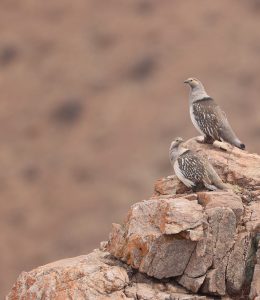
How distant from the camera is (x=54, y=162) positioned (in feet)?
253

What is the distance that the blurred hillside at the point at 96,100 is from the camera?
229 feet

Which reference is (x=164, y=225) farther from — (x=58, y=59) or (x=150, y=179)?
(x=58, y=59)

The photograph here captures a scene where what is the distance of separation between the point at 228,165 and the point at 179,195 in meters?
1.50

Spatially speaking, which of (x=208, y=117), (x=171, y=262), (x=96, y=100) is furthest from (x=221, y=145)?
(x=96, y=100)

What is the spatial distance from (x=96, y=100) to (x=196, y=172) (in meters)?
66.6

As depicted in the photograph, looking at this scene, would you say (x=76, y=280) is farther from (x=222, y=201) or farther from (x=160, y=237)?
(x=222, y=201)

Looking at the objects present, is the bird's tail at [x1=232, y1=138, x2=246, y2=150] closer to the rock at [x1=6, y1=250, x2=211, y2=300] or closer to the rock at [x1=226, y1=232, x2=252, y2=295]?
the rock at [x1=226, y1=232, x2=252, y2=295]

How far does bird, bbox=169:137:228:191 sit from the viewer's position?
61.9 ft

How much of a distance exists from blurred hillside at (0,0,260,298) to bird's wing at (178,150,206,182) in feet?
136

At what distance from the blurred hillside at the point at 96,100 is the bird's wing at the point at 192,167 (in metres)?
41.5

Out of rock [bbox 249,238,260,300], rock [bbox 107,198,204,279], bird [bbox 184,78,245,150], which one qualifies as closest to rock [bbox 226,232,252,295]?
rock [bbox 249,238,260,300]

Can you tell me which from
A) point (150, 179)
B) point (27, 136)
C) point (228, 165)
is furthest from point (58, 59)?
point (228, 165)

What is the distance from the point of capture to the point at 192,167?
19078mm

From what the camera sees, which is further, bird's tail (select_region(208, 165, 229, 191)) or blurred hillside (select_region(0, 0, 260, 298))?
blurred hillside (select_region(0, 0, 260, 298))
